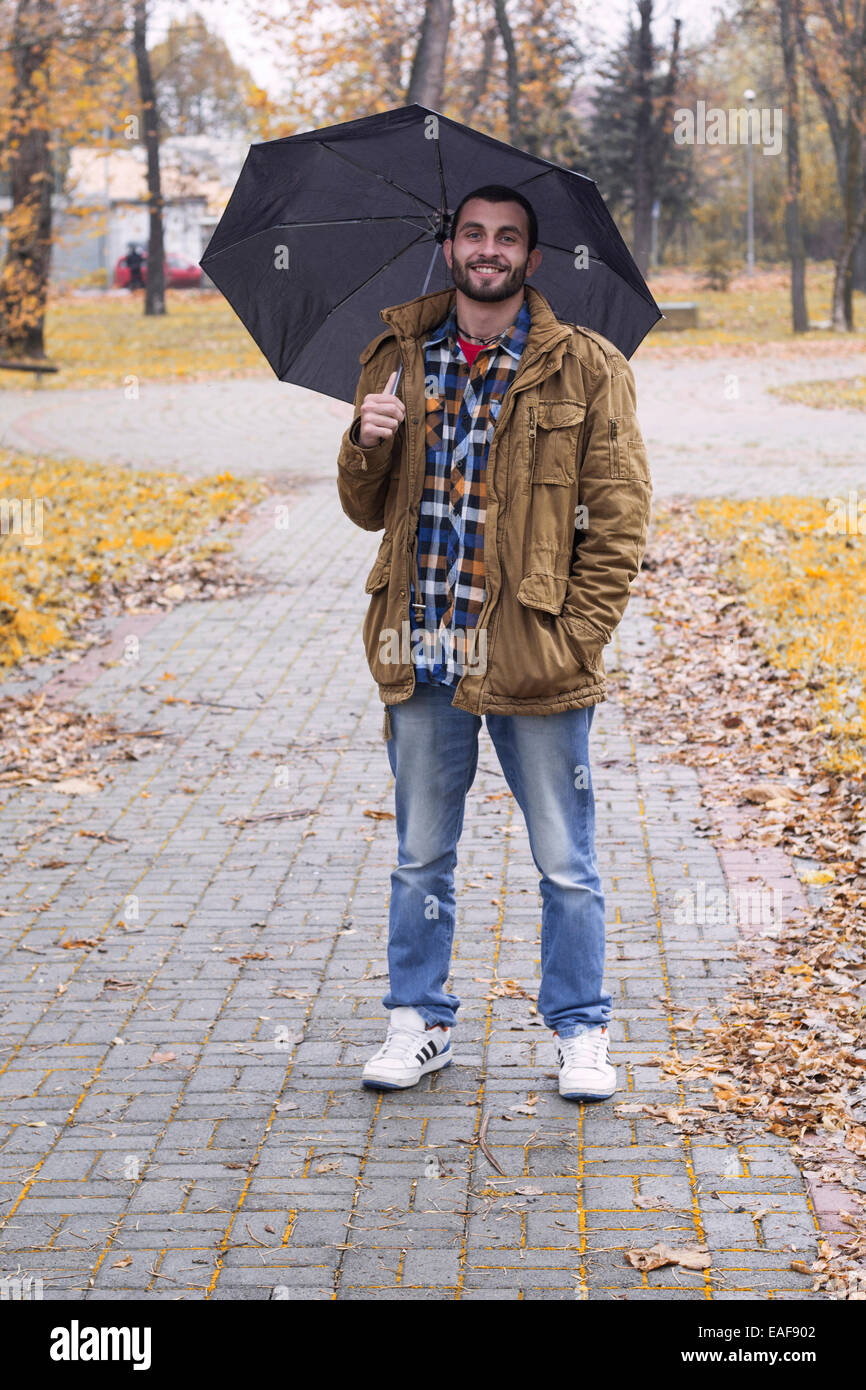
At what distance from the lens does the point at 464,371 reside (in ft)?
13.6

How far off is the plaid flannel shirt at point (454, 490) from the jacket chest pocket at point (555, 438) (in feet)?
0.40

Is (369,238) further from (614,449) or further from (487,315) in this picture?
(614,449)

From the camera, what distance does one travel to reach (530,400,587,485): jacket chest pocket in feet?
13.1

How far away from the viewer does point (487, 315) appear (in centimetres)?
405

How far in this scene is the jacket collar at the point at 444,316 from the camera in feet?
13.1

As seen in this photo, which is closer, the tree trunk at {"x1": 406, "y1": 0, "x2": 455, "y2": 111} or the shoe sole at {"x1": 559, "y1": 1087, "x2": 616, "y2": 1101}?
the shoe sole at {"x1": 559, "y1": 1087, "x2": 616, "y2": 1101}

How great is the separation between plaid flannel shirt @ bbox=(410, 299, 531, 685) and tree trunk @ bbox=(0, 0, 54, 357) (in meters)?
19.4

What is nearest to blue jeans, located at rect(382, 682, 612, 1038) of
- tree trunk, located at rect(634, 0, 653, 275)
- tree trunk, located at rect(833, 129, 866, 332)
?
tree trunk, located at rect(833, 129, 866, 332)

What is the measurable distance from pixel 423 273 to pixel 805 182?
48.7m

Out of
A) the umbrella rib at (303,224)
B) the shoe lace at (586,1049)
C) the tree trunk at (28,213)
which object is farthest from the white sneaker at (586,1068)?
the tree trunk at (28,213)

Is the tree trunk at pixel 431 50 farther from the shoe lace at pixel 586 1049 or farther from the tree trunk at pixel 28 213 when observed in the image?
the shoe lace at pixel 586 1049

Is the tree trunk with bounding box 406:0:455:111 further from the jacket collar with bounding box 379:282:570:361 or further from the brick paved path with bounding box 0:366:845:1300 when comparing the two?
the jacket collar with bounding box 379:282:570:361

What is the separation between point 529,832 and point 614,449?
3.32 ft

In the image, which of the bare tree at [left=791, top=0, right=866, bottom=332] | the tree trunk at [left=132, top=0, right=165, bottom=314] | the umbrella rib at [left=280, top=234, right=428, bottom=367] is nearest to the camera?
the umbrella rib at [left=280, top=234, right=428, bottom=367]
